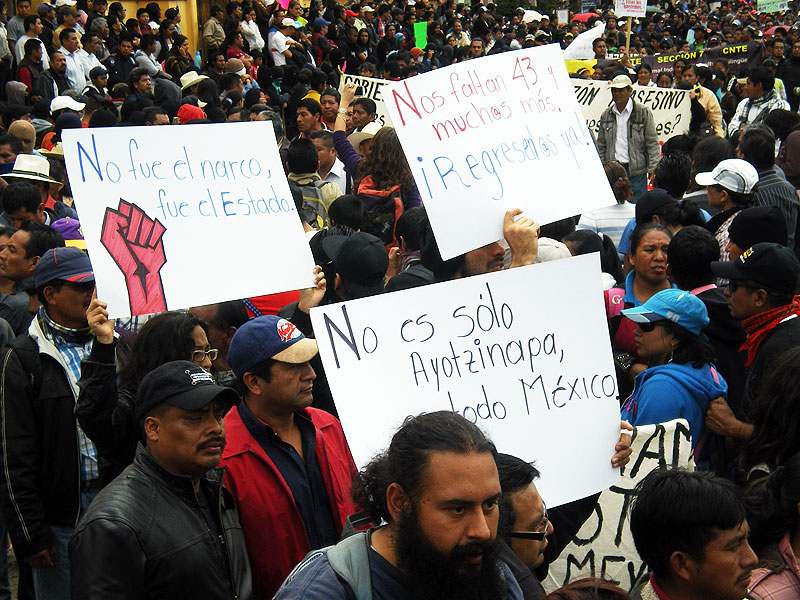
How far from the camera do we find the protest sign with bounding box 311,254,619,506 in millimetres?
2893

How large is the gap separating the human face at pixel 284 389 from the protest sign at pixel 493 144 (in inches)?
34.3

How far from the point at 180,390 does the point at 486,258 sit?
5.75 feet

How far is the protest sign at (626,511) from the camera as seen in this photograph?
3189 mm

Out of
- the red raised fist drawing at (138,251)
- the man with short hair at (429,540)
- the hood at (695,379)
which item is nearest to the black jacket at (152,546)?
the man with short hair at (429,540)

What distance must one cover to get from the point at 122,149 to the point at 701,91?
8994 mm

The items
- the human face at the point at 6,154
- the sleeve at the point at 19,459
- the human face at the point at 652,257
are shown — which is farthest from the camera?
the human face at the point at 6,154

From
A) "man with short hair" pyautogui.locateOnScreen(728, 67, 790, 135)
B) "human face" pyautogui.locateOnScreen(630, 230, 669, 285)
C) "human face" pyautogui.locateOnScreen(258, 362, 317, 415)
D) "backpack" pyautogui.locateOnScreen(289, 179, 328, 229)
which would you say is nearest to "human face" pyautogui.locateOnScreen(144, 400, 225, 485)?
"human face" pyautogui.locateOnScreen(258, 362, 317, 415)

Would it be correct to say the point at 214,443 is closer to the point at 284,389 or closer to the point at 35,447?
the point at 284,389

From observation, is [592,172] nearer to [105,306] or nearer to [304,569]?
[105,306]

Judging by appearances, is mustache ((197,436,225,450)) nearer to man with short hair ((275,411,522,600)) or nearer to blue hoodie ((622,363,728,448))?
man with short hair ((275,411,522,600))

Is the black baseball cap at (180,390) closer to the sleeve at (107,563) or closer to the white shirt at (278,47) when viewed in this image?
the sleeve at (107,563)

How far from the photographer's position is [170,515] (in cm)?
267

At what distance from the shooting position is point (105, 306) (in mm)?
3418

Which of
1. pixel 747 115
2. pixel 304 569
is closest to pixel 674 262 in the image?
pixel 304 569
